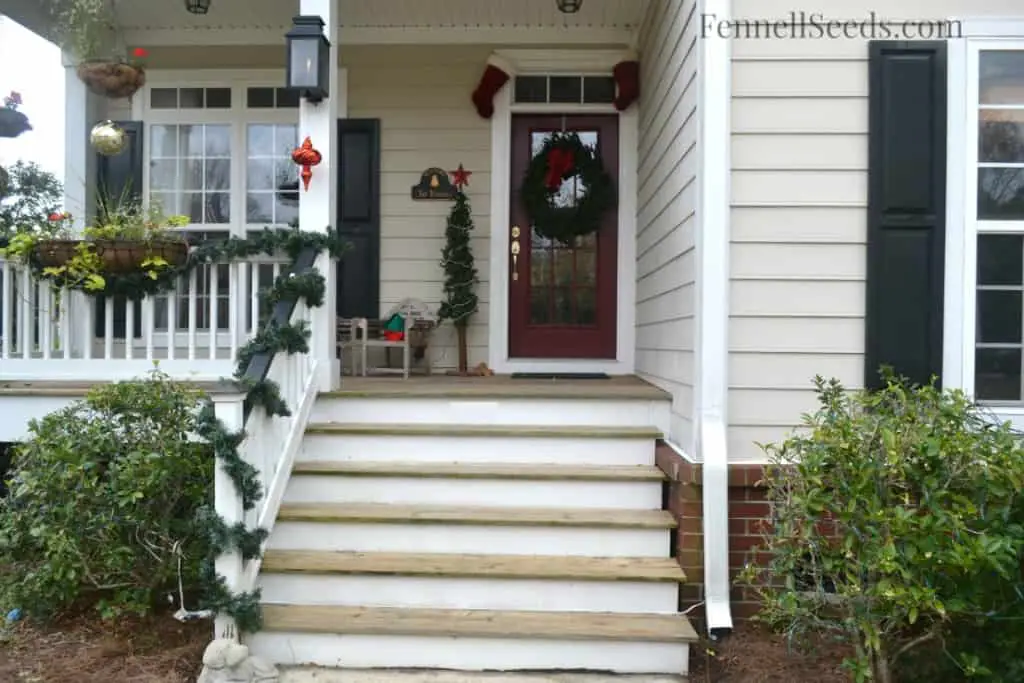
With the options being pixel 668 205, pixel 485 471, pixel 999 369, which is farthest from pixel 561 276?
pixel 999 369

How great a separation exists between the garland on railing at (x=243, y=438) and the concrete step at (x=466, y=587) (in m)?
0.23

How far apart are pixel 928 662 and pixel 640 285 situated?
9.71 feet

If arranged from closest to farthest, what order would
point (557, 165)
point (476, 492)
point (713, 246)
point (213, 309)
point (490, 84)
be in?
point (713, 246) < point (476, 492) < point (213, 309) < point (490, 84) < point (557, 165)

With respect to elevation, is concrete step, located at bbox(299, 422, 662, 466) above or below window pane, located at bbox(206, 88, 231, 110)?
below

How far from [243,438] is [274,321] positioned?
596 millimetres

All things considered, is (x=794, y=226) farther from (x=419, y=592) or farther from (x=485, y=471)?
(x=419, y=592)

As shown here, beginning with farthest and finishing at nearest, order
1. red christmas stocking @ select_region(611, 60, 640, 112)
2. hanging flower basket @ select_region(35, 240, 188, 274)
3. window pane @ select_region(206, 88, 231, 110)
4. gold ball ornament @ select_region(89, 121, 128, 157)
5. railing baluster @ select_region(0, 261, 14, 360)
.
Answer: window pane @ select_region(206, 88, 231, 110), red christmas stocking @ select_region(611, 60, 640, 112), gold ball ornament @ select_region(89, 121, 128, 157), railing baluster @ select_region(0, 261, 14, 360), hanging flower basket @ select_region(35, 240, 188, 274)

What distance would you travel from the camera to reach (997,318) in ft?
11.1

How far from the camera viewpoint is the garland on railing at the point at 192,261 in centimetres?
393

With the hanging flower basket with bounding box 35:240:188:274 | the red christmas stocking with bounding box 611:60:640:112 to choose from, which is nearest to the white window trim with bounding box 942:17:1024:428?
the red christmas stocking with bounding box 611:60:640:112

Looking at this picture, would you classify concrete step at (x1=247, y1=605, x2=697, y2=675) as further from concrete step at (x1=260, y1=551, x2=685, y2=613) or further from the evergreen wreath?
the evergreen wreath

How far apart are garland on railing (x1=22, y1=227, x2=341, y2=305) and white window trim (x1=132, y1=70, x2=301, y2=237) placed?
168cm

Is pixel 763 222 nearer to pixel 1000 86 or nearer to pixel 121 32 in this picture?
pixel 1000 86

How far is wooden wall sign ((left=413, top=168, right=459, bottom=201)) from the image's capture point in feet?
18.7
